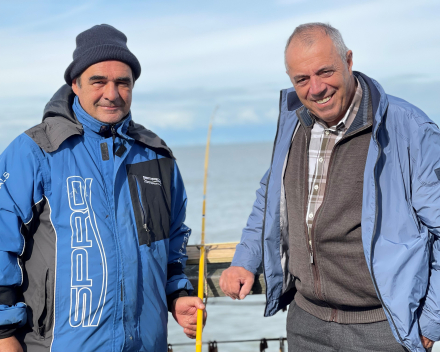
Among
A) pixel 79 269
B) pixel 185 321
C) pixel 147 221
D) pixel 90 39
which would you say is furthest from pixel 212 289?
pixel 90 39

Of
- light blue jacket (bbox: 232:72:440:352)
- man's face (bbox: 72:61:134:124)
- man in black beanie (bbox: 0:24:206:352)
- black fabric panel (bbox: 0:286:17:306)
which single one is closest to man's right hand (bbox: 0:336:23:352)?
man in black beanie (bbox: 0:24:206:352)

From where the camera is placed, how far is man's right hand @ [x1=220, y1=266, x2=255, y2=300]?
254 centimetres

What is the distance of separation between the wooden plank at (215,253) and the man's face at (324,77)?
3.29 ft

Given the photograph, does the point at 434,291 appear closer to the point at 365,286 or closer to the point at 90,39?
the point at 365,286

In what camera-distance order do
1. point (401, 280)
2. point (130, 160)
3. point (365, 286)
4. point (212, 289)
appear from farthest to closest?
point (212, 289), point (130, 160), point (365, 286), point (401, 280)

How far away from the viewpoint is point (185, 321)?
259cm

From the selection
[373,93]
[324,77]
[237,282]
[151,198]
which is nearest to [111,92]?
[151,198]

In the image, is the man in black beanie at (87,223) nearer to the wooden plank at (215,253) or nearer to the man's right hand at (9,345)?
the man's right hand at (9,345)

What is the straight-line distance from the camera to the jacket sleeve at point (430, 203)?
2074 millimetres

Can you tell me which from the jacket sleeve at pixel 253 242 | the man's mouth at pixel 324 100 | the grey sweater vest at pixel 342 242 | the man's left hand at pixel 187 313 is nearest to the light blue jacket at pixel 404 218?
the grey sweater vest at pixel 342 242

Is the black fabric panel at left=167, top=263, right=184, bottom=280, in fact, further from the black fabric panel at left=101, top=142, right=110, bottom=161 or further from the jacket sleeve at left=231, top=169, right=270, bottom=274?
the black fabric panel at left=101, top=142, right=110, bottom=161

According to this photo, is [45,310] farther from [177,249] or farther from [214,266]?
[214,266]

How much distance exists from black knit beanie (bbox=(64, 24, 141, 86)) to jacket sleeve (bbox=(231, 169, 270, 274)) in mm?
943

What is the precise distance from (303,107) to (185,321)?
1.26 metres
